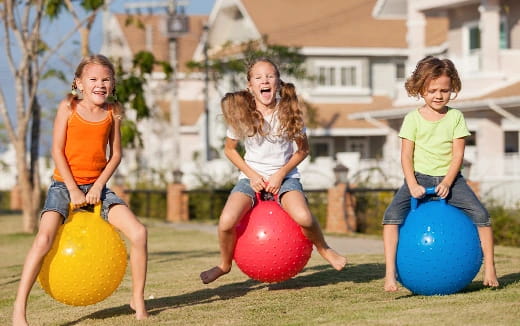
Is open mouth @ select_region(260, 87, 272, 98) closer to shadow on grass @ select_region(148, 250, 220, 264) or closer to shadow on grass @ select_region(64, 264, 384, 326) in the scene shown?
shadow on grass @ select_region(64, 264, 384, 326)

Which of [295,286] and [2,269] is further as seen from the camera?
[2,269]

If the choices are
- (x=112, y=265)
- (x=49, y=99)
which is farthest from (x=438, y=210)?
(x=49, y=99)

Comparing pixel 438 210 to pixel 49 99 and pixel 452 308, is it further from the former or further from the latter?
pixel 49 99

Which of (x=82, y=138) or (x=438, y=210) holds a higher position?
(x=82, y=138)

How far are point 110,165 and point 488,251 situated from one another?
9.89 ft

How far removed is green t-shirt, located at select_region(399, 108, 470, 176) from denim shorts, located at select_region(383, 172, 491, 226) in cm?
11

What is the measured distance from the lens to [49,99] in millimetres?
53844

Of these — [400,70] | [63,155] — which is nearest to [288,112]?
[63,155]

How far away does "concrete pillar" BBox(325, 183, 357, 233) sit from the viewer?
19531mm

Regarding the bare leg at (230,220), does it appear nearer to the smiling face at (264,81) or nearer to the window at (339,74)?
the smiling face at (264,81)

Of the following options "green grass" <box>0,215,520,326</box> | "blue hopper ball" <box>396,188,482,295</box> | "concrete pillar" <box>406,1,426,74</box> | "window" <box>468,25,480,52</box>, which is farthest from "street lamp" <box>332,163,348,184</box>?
"window" <box>468,25,480,52</box>

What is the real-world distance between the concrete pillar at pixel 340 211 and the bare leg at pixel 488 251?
10.9m

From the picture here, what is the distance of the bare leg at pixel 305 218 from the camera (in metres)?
8.76

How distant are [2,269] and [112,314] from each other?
5728mm
